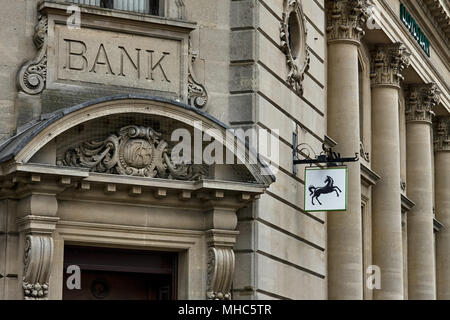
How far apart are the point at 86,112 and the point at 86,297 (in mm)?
3517

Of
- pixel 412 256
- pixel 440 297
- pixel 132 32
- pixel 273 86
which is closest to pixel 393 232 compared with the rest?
pixel 412 256

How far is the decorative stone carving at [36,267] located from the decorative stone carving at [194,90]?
4392 mm

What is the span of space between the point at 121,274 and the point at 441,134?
2684 centimetres

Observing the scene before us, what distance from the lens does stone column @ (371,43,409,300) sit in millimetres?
38094

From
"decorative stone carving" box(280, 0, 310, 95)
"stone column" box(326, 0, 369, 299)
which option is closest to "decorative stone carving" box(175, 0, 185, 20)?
"decorative stone carving" box(280, 0, 310, 95)

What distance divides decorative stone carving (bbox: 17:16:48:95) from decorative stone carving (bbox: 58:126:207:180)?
134cm

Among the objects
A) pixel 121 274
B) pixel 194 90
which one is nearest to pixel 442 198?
pixel 194 90

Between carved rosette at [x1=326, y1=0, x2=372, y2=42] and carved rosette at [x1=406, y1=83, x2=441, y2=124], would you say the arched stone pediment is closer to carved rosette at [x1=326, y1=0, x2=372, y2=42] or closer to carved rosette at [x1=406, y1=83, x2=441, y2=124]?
carved rosette at [x1=326, y1=0, x2=372, y2=42]

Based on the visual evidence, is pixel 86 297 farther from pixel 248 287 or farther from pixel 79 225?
pixel 248 287

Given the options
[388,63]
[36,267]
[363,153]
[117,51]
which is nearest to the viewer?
[36,267]

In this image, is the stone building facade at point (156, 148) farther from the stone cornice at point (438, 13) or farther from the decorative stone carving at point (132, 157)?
the stone cornice at point (438, 13)

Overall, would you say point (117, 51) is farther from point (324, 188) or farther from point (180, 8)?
point (324, 188)

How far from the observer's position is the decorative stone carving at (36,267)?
21.8 metres

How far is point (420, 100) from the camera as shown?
145ft
